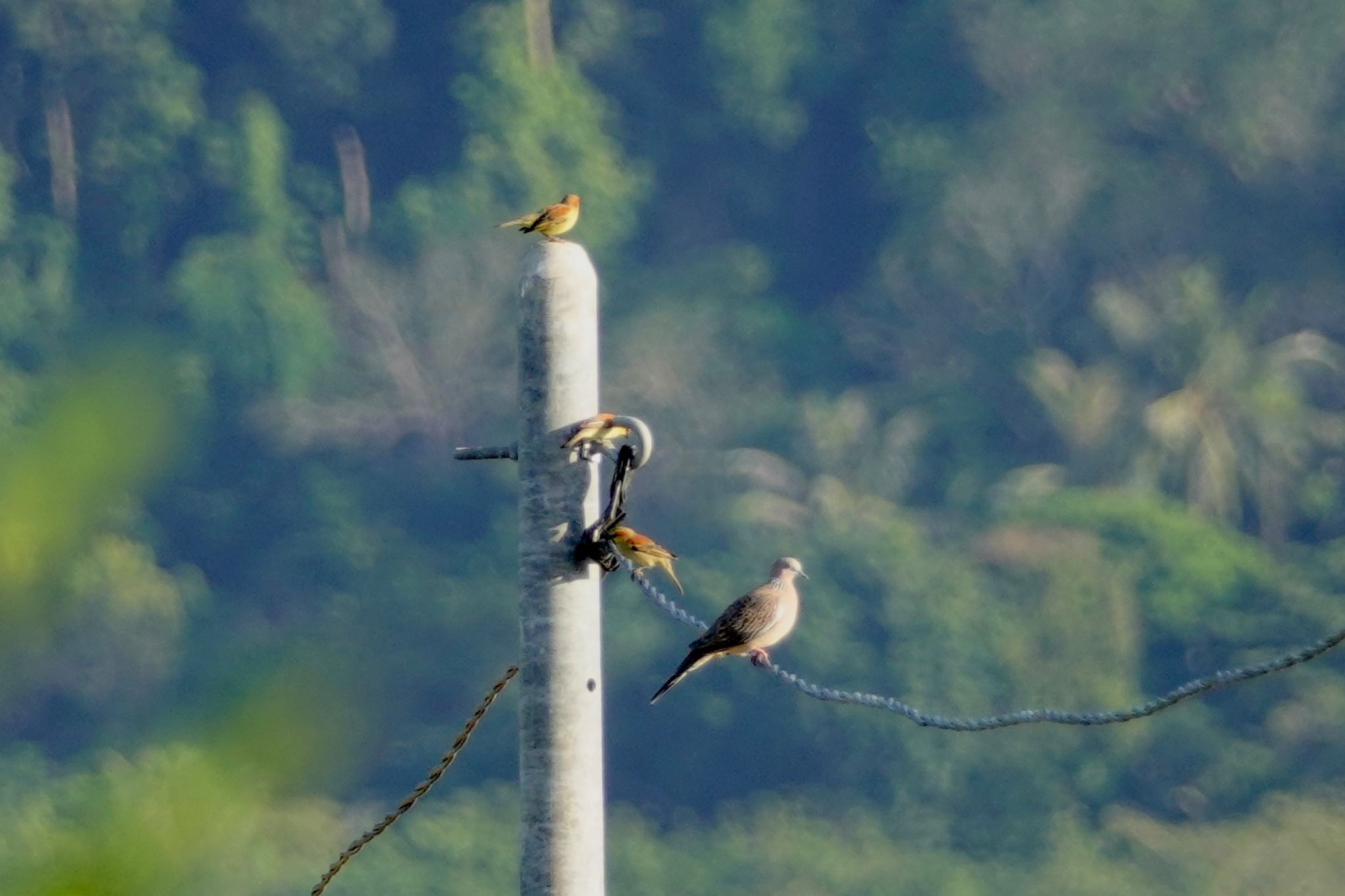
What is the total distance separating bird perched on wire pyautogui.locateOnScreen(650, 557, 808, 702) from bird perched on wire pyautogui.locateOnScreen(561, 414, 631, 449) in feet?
6.76

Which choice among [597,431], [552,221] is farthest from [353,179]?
[597,431]

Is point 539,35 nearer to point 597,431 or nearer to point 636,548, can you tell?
point 636,548

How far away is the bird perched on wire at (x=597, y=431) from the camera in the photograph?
6684 mm

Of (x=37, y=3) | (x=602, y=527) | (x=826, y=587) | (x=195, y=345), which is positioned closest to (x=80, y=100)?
(x=37, y=3)

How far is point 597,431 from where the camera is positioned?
670 centimetres

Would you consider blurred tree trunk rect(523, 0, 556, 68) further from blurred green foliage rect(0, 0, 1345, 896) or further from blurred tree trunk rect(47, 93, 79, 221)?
blurred tree trunk rect(47, 93, 79, 221)

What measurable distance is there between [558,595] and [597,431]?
437 millimetres

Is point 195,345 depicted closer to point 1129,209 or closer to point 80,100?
point 80,100

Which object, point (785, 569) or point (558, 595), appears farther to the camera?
point (785, 569)

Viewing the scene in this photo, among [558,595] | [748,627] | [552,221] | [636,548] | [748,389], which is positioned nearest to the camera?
[558,595]

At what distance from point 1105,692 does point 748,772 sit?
526 cm

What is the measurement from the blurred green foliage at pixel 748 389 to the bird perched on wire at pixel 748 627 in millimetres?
23765

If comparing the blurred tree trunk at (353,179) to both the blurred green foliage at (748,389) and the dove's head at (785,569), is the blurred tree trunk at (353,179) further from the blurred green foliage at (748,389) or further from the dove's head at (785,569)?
the dove's head at (785,569)

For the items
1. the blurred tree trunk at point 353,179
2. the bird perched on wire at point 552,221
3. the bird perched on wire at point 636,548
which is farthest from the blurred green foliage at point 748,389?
the bird perched on wire at point 636,548
